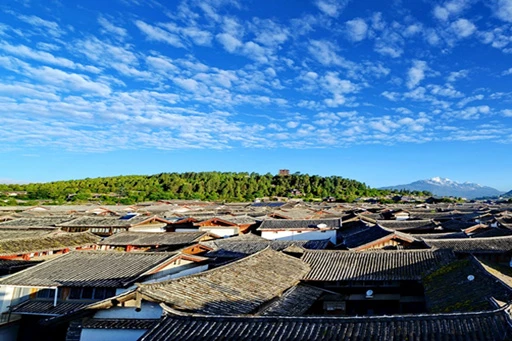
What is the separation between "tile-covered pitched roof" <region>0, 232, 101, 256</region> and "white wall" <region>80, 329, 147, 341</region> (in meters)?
13.3

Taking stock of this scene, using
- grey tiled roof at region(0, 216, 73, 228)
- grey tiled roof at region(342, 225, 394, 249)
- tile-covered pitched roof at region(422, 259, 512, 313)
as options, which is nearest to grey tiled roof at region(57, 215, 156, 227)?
grey tiled roof at region(0, 216, 73, 228)

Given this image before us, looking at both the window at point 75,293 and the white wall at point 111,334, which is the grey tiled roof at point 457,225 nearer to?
the white wall at point 111,334

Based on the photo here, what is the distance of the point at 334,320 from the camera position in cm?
955

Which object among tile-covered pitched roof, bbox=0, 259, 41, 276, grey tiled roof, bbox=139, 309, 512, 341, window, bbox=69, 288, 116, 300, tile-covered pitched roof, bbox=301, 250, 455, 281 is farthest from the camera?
tile-covered pitched roof, bbox=0, 259, 41, 276

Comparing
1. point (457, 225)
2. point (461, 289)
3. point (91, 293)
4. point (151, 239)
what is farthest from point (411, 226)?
point (91, 293)

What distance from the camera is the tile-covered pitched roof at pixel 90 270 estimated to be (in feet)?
53.2

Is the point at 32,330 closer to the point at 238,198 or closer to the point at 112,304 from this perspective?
the point at 112,304

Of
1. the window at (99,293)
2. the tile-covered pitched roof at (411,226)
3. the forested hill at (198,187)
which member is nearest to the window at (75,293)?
the window at (99,293)

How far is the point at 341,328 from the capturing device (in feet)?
30.5

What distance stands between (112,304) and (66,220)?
107ft

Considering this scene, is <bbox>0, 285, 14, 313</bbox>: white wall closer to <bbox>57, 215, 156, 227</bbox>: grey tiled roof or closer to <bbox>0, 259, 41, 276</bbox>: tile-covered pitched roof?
<bbox>0, 259, 41, 276</bbox>: tile-covered pitched roof

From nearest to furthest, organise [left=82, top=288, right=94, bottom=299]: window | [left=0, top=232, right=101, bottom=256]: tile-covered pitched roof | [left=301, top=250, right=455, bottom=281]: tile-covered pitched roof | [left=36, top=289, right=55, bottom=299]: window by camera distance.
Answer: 1. [left=82, top=288, right=94, bottom=299]: window
2. [left=36, top=289, right=55, bottom=299]: window
3. [left=301, top=250, right=455, bottom=281]: tile-covered pitched roof
4. [left=0, top=232, right=101, bottom=256]: tile-covered pitched roof

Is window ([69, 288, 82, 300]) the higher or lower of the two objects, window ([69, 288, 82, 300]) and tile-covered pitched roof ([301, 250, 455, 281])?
the lower

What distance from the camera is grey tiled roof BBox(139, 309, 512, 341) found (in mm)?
8617
